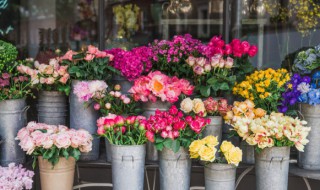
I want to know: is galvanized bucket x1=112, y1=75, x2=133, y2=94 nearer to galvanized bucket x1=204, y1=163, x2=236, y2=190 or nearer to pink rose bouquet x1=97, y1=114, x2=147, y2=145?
pink rose bouquet x1=97, y1=114, x2=147, y2=145

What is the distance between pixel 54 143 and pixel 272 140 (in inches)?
36.3

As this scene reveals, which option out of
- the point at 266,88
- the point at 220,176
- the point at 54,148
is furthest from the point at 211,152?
the point at 54,148

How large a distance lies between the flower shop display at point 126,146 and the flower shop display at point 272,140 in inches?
17.2

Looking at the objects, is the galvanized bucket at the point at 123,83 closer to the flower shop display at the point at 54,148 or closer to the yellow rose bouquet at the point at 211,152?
the flower shop display at the point at 54,148

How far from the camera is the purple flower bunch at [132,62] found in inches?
92.7

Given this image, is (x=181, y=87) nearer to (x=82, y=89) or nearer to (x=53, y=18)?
(x=82, y=89)

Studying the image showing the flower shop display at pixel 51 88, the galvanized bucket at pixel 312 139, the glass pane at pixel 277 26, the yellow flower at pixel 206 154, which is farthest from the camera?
the glass pane at pixel 277 26

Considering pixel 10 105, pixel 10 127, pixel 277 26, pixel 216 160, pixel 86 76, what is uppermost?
pixel 277 26

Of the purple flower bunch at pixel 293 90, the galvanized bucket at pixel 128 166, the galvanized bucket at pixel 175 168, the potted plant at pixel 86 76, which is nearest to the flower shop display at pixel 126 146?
the galvanized bucket at pixel 128 166

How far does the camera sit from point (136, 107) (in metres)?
2.30

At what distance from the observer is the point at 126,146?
6.52ft

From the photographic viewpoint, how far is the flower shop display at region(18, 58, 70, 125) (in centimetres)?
233

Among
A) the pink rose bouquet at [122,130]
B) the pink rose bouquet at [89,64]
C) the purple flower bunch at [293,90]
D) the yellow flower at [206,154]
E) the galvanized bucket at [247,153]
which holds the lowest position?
the galvanized bucket at [247,153]

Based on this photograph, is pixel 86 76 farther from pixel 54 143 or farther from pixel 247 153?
pixel 247 153
